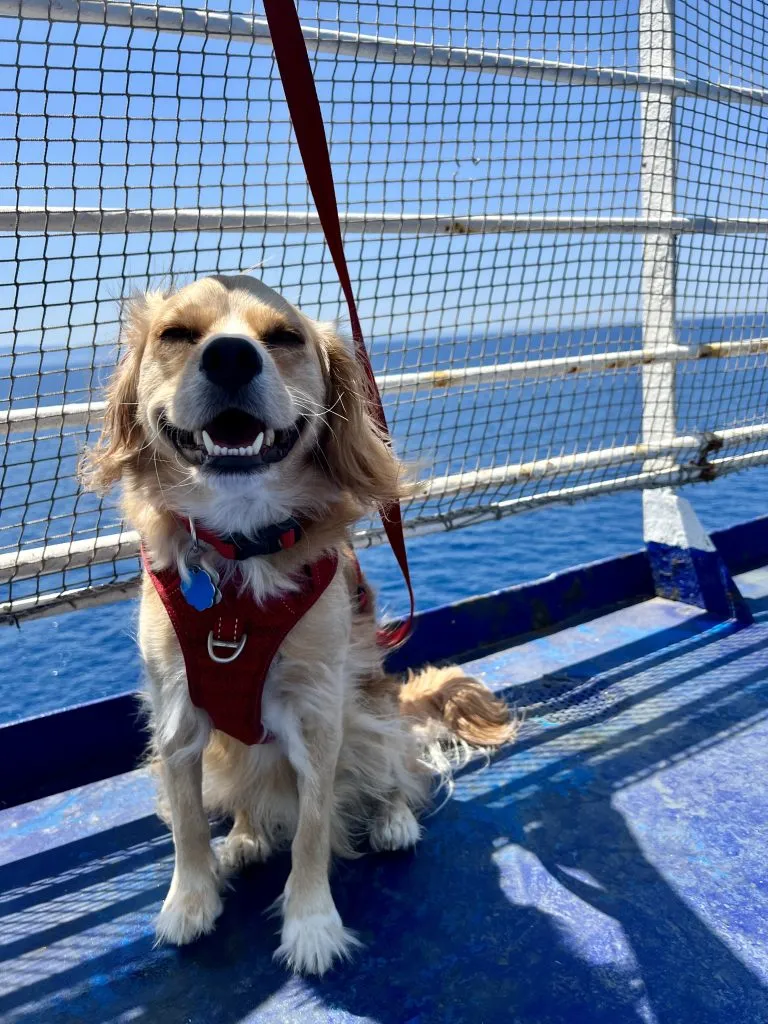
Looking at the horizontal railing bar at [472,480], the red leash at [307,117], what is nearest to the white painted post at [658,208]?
the horizontal railing bar at [472,480]

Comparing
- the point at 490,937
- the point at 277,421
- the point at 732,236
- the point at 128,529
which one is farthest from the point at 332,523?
the point at 732,236

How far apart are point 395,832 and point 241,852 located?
373 millimetres

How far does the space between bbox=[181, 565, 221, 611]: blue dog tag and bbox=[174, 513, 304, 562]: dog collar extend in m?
0.07

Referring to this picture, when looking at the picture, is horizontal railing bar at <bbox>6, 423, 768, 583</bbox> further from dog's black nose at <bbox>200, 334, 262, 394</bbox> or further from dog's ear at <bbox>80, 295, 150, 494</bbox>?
dog's black nose at <bbox>200, 334, 262, 394</bbox>

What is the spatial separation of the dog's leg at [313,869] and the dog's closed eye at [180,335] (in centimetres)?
84

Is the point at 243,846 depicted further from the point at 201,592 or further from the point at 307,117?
the point at 307,117

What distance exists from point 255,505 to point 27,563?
2.38ft

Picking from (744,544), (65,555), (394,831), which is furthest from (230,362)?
(744,544)

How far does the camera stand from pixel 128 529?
2.19 meters

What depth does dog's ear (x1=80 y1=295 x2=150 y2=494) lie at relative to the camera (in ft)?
5.45

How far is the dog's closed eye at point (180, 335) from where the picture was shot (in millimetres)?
1542

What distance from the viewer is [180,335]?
1550mm

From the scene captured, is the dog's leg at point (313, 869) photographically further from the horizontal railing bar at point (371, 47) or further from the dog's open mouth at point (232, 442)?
the horizontal railing bar at point (371, 47)

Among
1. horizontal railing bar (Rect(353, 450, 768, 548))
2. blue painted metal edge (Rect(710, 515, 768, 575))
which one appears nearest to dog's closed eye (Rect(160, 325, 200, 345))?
horizontal railing bar (Rect(353, 450, 768, 548))
